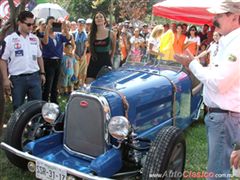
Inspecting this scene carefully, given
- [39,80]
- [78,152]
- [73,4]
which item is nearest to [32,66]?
[39,80]

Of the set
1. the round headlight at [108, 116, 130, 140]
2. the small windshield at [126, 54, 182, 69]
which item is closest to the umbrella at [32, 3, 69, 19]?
the small windshield at [126, 54, 182, 69]

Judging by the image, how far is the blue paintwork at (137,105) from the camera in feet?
10.8

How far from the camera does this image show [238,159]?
2162mm

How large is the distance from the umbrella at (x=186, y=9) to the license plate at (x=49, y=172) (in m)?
5.75

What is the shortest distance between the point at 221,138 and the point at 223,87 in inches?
16.8

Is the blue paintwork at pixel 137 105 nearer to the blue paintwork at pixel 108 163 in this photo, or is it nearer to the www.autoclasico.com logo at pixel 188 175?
the blue paintwork at pixel 108 163

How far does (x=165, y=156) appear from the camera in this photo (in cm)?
293

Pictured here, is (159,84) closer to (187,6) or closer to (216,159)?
(216,159)

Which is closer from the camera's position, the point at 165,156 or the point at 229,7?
the point at 229,7

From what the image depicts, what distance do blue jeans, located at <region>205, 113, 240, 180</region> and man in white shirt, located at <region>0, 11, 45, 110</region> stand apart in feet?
9.78

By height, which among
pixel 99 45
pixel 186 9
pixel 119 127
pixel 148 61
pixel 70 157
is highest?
pixel 186 9

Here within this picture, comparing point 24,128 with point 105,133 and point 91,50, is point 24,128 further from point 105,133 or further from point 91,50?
point 91,50

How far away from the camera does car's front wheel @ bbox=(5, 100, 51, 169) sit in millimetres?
3641

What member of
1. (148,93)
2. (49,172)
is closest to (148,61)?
(148,93)
